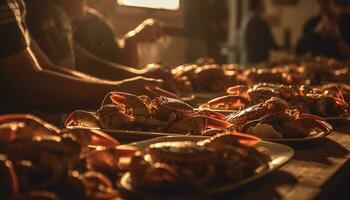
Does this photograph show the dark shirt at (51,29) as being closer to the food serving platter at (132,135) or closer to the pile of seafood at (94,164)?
the food serving platter at (132,135)

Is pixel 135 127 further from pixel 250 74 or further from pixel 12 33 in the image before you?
pixel 250 74

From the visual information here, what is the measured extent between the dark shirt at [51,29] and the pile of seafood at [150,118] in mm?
1300

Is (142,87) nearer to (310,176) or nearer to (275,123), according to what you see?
(275,123)

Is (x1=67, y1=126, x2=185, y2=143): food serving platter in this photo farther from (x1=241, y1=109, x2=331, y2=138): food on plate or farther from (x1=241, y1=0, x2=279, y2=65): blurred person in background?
(x1=241, y1=0, x2=279, y2=65): blurred person in background

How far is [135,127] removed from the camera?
1639 mm

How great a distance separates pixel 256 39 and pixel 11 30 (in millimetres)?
5900

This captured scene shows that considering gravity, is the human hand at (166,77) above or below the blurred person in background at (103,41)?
above

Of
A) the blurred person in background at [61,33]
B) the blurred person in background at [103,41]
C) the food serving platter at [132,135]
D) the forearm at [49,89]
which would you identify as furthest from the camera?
the blurred person in background at [103,41]

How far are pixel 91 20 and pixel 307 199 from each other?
3457mm

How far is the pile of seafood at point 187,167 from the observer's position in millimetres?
990

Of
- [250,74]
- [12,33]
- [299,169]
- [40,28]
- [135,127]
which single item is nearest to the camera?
[299,169]

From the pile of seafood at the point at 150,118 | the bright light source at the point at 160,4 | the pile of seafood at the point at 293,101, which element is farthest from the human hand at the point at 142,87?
the bright light source at the point at 160,4

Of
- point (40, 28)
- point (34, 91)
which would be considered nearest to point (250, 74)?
point (40, 28)

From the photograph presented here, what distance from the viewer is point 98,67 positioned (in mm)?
3703
